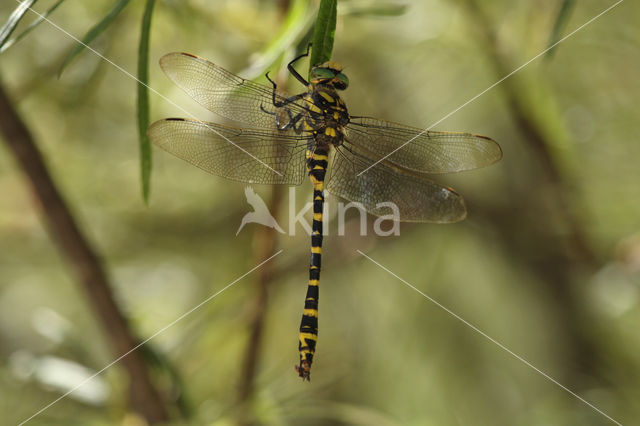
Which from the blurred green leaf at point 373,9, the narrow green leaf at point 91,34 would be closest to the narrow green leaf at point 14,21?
the narrow green leaf at point 91,34

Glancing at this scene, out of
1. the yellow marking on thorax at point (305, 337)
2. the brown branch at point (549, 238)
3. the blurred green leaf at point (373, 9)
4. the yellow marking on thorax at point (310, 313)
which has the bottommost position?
the yellow marking on thorax at point (305, 337)

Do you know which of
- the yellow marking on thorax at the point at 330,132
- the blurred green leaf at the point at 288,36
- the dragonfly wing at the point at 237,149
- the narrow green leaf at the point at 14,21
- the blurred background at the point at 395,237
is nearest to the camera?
the narrow green leaf at the point at 14,21

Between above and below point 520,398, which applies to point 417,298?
above

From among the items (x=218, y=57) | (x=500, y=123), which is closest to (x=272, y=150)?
(x=218, y=57)

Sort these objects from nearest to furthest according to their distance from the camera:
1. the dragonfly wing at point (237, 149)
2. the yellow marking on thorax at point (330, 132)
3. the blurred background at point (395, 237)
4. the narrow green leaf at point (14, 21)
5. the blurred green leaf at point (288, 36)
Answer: the narrow green leaf at point (14, 21)
the blurred green leaf at point (288, 36)
the dragonfly wing at point (237, 149)
the yellow marking on thorax at point (330, 132)
the blurred background at point (395, 237)

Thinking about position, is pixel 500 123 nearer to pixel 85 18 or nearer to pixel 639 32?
pixel 639 32

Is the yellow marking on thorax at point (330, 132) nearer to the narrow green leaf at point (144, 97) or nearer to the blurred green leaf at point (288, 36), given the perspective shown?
the blurred green leaf at point (288, 36)

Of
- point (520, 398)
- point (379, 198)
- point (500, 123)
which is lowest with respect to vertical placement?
point (520, 398)

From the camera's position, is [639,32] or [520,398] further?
[520,398]
